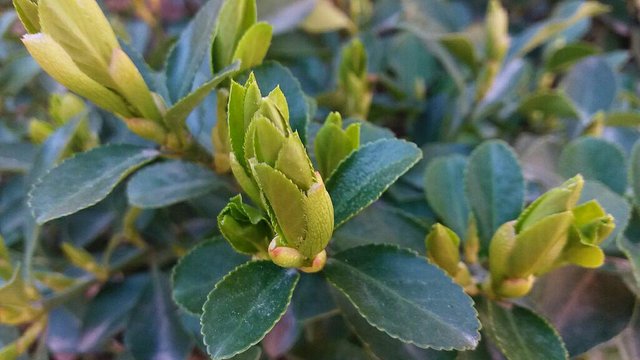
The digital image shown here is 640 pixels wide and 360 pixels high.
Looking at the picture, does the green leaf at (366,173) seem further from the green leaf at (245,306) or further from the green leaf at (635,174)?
the green leaf at (635,174)

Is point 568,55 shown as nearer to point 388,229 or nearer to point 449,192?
point 449,192

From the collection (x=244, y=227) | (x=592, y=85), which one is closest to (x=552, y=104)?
(x=592, y=85)

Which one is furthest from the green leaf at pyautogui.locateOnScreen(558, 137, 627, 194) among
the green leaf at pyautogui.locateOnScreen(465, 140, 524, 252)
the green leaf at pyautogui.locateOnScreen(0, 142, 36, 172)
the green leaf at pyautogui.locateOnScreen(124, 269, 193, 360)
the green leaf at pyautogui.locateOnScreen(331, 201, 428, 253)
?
the green leaf at pyautogui.locateOnScreen(0, 142, 36, 172)

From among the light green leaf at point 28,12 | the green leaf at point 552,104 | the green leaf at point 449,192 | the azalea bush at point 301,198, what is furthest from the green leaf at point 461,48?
the light green leaf at point 28,12

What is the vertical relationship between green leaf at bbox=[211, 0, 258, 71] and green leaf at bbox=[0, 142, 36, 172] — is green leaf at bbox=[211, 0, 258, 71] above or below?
above

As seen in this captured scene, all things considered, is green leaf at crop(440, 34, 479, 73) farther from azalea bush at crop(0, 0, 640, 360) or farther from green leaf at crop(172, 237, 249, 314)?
green leaf at crop(172, 237, 249, 314)

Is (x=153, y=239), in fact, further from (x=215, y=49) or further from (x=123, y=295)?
(x=215, y=49)

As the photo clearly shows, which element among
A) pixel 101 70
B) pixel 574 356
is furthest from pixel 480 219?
pixel 101 70
